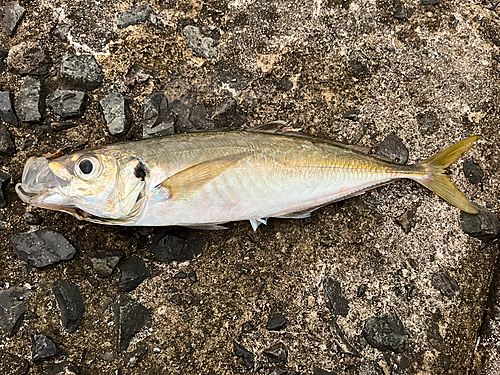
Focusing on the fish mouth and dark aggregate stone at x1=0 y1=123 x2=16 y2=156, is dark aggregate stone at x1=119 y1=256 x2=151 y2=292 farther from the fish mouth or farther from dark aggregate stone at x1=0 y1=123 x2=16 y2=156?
dark aggregate stone at x1=0 y1=123 x2=16 y2=156

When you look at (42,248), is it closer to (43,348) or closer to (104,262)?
(104,262)

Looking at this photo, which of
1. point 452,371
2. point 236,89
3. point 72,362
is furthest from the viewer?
point 236,89

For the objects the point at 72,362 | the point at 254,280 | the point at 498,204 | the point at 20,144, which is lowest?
the point at 72,362

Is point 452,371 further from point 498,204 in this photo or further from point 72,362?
point 72,362

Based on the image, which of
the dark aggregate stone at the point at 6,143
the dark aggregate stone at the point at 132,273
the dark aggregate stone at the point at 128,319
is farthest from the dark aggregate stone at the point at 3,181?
the dark aggregate stone at the point at 128,319

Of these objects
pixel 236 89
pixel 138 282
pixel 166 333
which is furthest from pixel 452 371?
pixel 236 89

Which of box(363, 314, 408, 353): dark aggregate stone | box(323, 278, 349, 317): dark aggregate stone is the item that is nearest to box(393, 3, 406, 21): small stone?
box(323, 278, 349, 317): dark aggregate stone

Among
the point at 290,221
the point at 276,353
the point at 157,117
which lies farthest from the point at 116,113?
the point at 276,353
